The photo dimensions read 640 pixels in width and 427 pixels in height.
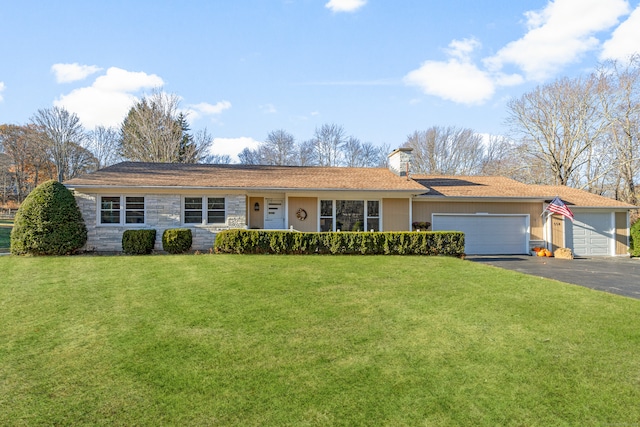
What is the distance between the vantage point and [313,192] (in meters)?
14.5

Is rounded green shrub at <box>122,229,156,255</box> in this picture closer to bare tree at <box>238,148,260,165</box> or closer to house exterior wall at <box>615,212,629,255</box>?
house exterior wall at <box>615,212,629,255</box>

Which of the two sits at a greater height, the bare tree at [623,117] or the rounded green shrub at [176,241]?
the bare tree at [623,117]

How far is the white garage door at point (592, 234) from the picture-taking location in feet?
54.6

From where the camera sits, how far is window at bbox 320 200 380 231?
49.2 ft

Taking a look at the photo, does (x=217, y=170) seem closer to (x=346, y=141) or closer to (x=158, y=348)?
(x=158, y=348)

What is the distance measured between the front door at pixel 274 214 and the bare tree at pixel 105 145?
28.2 metres

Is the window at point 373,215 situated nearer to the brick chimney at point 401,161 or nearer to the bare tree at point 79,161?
the brick chimney at point 401,161

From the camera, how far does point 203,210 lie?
14117 millimetres

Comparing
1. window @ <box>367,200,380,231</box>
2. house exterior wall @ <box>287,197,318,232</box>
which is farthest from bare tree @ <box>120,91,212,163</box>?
window @ <box>367,200,380,231</box>

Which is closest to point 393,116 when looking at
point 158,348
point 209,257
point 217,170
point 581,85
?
point 217,170

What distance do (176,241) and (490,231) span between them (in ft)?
42.7

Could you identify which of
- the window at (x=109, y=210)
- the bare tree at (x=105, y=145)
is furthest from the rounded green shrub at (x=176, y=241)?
the bare tree at (x=105, y=145)

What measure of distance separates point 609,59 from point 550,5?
1980 centimetres

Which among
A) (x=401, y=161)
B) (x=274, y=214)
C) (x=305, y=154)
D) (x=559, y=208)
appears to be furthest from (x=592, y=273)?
(x=305, y=154)
